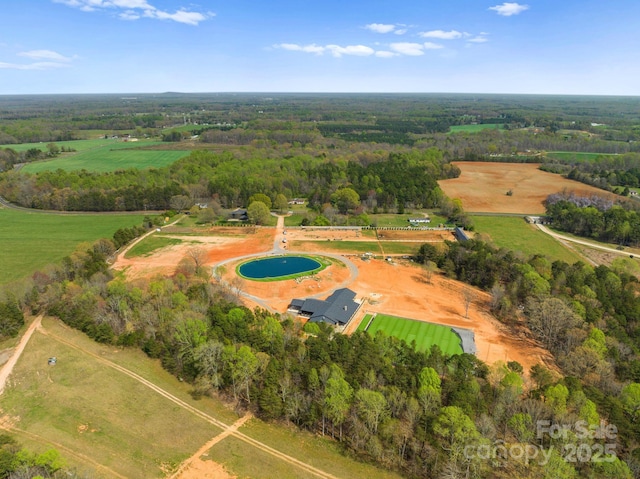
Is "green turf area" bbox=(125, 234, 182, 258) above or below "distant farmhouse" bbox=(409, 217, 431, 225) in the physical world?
below

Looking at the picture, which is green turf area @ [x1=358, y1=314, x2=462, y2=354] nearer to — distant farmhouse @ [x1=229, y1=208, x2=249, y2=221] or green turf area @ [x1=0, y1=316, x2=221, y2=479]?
green turf area @ [x1=0, y1=316, x2=221, y2=479]

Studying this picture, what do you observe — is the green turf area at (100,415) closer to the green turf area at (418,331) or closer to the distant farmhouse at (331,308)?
the distant farmhouse at (331,308)

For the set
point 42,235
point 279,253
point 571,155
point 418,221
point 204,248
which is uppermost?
point 571,155

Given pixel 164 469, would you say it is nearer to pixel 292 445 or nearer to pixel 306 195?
pixel 292 445

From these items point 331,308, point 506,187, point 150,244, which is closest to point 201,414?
point 331,308

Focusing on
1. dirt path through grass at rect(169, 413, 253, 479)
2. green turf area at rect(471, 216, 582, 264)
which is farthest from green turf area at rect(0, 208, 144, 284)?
green turf area at rect(471, 216, 582, 264)

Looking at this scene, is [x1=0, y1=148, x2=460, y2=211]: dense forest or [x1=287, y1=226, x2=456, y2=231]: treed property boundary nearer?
[x1=287, y1=226, x2=456, y2=231]: treed property boundary

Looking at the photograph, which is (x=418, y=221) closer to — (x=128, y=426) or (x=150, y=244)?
(x=150, y=244)
